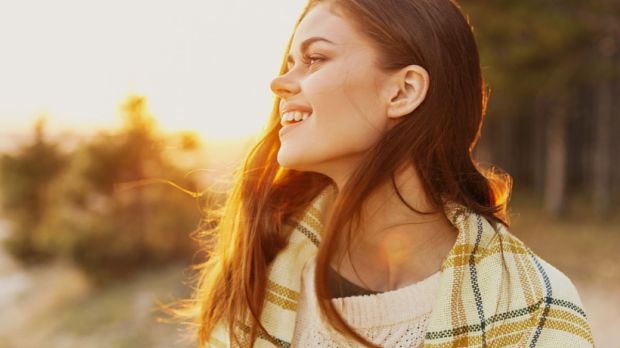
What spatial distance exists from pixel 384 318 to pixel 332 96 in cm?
58

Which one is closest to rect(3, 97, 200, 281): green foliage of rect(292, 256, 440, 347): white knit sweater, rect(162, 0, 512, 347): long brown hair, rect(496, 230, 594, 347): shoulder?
rect(162, 0, 512, 347): long brown hair

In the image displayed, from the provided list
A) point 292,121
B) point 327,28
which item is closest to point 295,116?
point 292,121

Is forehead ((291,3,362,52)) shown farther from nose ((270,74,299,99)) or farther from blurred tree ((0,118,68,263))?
blurred tree ((0,118,68,263))

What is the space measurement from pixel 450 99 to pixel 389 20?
0.84ft

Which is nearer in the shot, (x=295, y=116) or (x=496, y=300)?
(x=496, y=300)

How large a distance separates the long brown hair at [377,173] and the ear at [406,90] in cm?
2

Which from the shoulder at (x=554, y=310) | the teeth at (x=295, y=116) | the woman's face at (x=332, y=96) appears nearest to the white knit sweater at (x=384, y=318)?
the shoulder at (x=554, y=310)

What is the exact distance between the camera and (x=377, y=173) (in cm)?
157

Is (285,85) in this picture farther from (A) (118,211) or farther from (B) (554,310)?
(A) (118,211)

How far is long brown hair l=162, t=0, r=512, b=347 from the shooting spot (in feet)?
5.06

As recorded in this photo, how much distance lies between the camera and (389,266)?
1731 mm

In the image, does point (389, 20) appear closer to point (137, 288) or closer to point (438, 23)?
point (438, 23)

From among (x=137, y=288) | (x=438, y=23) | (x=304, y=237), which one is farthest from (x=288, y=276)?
(x=137, y=288)

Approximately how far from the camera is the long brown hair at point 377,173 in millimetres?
1542
